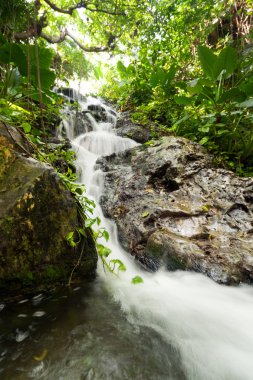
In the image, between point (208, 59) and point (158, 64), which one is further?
point (158, 64)

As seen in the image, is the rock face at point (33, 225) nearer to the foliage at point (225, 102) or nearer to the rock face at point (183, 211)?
the rock face at point (183, 211)

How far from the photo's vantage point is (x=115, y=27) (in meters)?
6.83

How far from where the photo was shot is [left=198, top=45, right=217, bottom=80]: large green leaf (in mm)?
3016

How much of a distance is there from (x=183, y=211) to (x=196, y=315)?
1.12 m

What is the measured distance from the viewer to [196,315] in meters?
1.47

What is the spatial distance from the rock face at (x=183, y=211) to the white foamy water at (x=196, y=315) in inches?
4.8

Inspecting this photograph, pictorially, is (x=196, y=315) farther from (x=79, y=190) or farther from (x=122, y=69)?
(x=122, y=69)

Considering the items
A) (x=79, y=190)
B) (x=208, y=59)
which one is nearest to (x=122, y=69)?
(x=208, y=59)

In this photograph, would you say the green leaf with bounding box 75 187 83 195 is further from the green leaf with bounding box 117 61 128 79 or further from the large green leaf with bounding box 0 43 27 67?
the green leaf with bounding box 117 61 128 79

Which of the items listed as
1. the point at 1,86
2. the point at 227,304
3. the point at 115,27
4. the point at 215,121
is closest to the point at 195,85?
the point at 215,121

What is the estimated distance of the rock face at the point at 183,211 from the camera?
6.19 ft

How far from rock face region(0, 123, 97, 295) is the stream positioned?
0.50 ft

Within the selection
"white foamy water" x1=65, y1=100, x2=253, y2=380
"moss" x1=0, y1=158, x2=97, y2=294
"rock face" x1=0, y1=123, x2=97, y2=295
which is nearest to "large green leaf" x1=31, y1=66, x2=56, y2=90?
"rock face" x1=0, y1=123, x2=97, y2=295

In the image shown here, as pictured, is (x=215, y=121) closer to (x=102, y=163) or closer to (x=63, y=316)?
(x=102, y=163)
